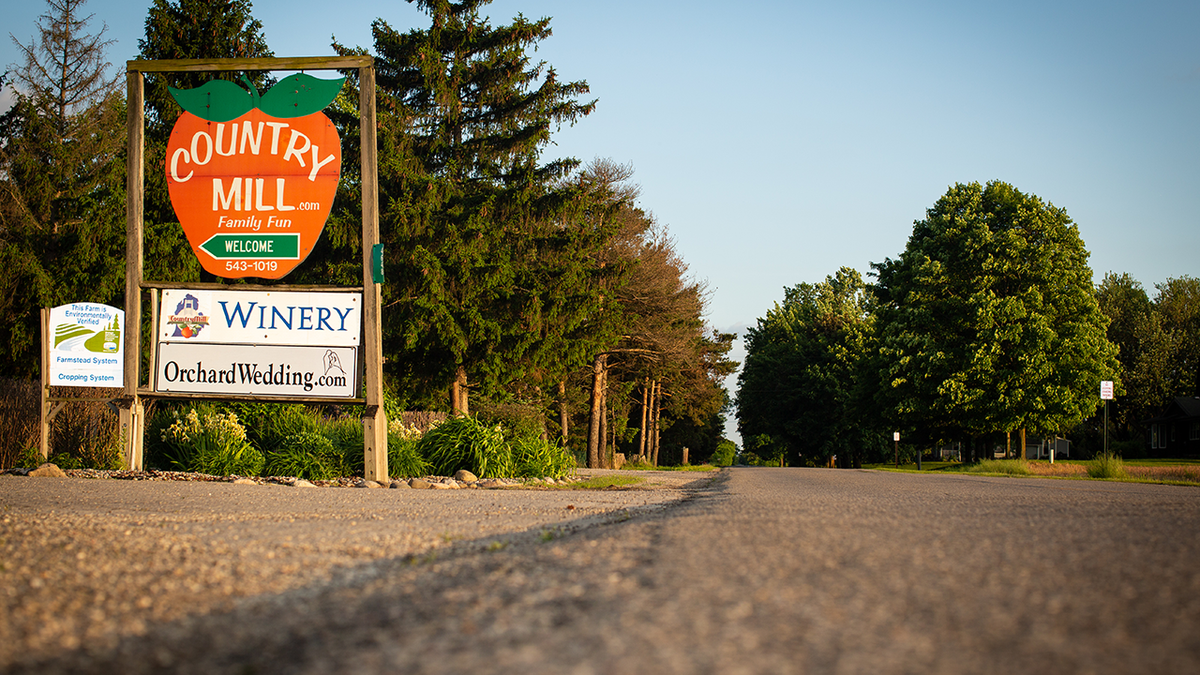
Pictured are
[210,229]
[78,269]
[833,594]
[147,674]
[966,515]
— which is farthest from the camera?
[78,269]

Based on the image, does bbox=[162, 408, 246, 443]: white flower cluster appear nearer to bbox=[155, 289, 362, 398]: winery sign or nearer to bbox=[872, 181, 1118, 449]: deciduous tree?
bbox=[155, 289, 362, 398]: winery sign

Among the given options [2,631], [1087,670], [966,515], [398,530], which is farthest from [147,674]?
[966,515]

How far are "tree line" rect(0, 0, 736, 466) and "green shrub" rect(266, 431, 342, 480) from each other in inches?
354

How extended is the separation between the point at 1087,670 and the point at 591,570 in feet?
5.82

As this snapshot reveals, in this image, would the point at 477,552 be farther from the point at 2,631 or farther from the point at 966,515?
the point at 966,515

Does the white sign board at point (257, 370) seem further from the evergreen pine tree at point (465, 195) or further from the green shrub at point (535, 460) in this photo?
the evergreen pine tree at point (465, 195)

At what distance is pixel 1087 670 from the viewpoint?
6.53ft

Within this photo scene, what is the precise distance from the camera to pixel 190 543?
4438 millimetres

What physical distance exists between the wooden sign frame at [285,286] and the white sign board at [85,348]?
0.50m

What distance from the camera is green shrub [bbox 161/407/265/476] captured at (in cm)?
1185

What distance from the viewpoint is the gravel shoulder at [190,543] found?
9.18 ft

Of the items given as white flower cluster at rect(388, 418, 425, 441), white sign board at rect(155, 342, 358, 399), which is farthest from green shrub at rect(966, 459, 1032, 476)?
white sign board at rect(155, 342, 358, 399)

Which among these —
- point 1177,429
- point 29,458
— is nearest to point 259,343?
point 29,458

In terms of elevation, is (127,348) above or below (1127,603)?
above
